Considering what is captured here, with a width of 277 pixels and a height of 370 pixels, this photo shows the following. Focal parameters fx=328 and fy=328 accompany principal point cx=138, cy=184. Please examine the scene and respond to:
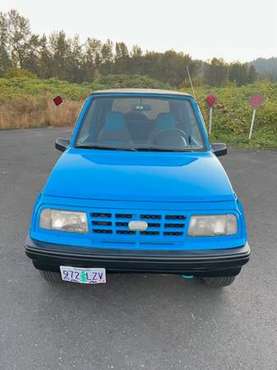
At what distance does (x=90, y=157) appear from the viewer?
2986 millimetres

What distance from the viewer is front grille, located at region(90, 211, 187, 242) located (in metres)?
2.25

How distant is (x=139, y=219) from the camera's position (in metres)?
2.25

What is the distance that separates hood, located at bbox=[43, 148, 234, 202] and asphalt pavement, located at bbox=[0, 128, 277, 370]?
963 mm

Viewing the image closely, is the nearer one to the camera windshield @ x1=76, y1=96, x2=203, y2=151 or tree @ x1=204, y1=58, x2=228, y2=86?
windshield @ x1=76, y1=96, x2=203, y2=151

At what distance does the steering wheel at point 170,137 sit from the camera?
3.34 meters

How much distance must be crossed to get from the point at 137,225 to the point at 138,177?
0.47m

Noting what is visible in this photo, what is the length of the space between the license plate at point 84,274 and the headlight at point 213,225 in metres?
0.69

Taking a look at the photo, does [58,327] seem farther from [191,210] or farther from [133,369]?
[191,210]

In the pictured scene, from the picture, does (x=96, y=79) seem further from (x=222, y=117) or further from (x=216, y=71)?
(x=222, y=117)

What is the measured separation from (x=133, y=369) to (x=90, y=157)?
173 cm

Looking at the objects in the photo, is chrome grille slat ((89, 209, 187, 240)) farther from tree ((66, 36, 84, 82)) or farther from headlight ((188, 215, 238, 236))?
tree ((66, 36, 84, 82))

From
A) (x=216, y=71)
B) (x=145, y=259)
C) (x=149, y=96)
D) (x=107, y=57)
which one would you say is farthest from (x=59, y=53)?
(x=145, y=259)

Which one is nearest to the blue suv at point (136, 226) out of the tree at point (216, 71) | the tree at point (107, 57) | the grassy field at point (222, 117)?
the grassy field at point (222, 117)

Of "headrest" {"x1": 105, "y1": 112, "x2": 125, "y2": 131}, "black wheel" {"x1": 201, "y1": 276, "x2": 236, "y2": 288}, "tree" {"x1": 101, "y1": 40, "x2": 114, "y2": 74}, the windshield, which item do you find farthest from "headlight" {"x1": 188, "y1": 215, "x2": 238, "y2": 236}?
"tree" {"x1": 101, "y1": 40, "x2": 114, "y2": 74}
